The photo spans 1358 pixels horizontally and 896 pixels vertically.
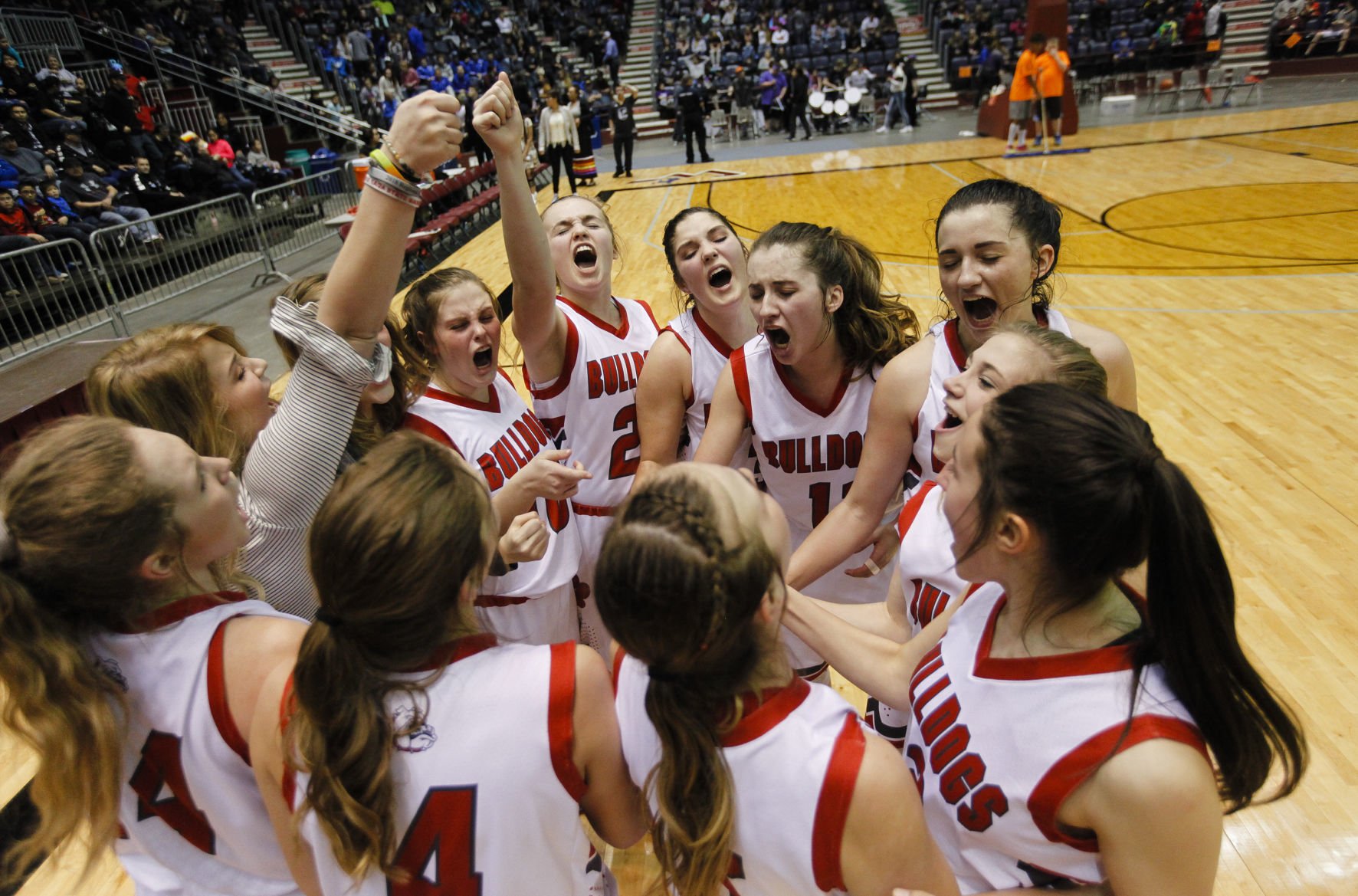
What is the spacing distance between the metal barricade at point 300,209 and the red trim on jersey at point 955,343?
884 centimetres

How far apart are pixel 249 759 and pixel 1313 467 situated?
4754mm

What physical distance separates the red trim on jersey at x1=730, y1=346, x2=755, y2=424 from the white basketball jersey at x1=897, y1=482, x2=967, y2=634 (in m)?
0.72

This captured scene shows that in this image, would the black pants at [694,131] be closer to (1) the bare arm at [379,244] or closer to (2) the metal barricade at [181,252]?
(2) the metal barricade at [181,252]

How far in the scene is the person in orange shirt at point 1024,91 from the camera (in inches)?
515

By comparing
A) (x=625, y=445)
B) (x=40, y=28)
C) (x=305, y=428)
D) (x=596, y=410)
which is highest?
(x=40, y=28)

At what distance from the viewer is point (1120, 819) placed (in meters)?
1.05

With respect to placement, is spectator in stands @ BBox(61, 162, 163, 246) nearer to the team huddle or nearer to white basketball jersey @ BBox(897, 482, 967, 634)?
the team huddle

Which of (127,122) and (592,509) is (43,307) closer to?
(127,122)

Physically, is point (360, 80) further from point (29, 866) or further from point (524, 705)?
point (524, 705)

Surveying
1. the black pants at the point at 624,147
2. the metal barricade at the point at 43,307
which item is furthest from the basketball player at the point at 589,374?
the black pants at the point at 624,147

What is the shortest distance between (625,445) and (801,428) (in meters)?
0.69

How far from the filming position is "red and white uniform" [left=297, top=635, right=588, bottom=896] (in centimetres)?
110

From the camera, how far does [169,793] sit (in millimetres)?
1320

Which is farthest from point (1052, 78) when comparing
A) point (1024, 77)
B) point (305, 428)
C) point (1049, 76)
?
point (305, 428)
